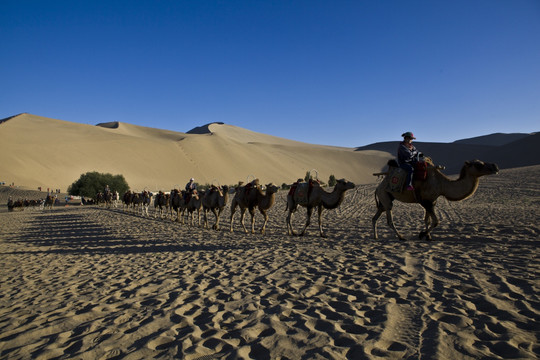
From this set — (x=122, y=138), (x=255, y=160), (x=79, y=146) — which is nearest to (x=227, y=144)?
(x=255, y=160)

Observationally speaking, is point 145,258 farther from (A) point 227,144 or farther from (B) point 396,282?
(A) point 227,144

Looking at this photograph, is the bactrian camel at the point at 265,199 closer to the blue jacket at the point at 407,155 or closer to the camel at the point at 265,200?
the camel at the point at 265,200

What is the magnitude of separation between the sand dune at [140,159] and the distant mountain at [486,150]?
24743mm

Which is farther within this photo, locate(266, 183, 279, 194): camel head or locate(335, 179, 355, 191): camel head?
locate(266, 183, 279, 194): camel head

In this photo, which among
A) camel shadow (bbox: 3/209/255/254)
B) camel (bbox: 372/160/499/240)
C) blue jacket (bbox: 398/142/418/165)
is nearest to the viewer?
camel (bbox: 372/160/499/240)

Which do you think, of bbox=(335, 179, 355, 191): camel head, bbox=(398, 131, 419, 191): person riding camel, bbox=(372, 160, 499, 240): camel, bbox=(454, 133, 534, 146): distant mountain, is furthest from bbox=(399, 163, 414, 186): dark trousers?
bbox=(454, 133, 534, 146): distant mountain

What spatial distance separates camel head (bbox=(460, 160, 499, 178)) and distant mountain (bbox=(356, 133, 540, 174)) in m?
72.7

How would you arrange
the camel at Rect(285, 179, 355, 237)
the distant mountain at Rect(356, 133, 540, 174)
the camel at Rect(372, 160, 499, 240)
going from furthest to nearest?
1. the distant mountain at Rect(356, 133, 540, 174)
2. the camel at Rect(285, 179, 355, 237)
3. the camel at Rect(372, 160, 499, 240)

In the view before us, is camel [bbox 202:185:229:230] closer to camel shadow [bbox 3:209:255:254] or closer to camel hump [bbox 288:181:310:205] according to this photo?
camel shadow [bbox 3:209:255:254]

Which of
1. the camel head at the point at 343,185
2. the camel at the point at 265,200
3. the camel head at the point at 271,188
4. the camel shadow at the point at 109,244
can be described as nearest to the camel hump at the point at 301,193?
the camel head at the point at 271,188

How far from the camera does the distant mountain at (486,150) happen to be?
72.9 metres

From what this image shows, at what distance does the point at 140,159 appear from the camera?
7388 cm

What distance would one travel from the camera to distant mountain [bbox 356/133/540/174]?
72875 mm

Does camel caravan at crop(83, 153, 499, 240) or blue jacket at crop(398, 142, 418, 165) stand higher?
blue jacket at crop(398, 142, 418, 165)
